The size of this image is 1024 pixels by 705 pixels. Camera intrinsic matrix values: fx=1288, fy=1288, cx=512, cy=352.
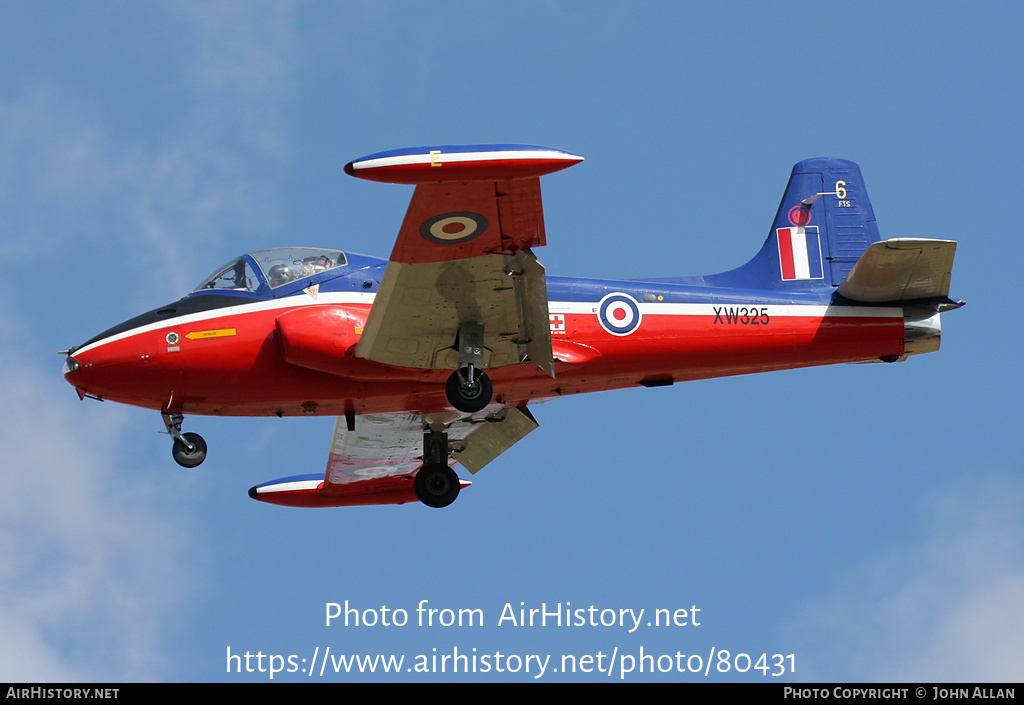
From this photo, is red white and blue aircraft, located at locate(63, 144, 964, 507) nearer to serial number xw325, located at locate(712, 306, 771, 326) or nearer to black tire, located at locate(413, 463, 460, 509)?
serial number xw325, located at locate(712, 306, 771, 326)

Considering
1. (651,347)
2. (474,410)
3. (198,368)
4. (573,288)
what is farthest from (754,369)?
(198,368)

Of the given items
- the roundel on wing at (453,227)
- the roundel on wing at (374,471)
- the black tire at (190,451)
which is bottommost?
the roundel on wing at (374,471)

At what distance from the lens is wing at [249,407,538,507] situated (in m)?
20.8

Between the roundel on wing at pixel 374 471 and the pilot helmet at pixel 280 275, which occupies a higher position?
the pilot helmet at pixel 280 275

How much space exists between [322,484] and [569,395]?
5.93 metres

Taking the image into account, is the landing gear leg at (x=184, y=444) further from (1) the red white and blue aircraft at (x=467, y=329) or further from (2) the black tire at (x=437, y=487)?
(2) the black tire at (x=437, y=487)

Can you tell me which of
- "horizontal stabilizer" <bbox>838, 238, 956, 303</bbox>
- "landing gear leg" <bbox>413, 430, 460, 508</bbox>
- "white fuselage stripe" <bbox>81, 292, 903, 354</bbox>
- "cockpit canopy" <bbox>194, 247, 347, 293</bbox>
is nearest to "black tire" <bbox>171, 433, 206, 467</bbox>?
"white fuselage stripe" <bbox>81, 292, 903, 354</bbox>

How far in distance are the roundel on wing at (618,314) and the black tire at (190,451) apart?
5745mm

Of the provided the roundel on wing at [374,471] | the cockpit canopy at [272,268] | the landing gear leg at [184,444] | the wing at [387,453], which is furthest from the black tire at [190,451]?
the roundel on wing at [374,471]

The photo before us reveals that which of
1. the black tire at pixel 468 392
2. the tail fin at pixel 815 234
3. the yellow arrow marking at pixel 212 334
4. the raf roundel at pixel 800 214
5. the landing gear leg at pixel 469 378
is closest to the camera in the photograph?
the landing gear leg at pixel 469 378

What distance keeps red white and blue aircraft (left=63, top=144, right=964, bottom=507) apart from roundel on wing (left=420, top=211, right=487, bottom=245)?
2cm

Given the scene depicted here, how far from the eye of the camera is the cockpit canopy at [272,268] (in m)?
17.6

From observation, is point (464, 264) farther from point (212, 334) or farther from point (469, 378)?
point (212, 334)

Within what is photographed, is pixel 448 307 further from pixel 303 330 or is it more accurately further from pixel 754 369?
pixel 754 369
